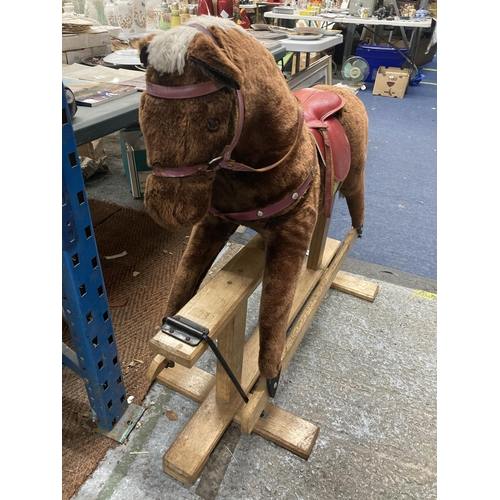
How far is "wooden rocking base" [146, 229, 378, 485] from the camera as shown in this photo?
0.71 m

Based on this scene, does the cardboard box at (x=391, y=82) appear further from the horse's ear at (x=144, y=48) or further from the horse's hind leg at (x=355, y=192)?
the horse's ear at (x=144, y=48)

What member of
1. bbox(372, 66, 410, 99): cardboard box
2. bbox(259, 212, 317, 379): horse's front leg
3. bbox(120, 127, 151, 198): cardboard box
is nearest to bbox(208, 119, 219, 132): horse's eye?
bbox(259, 212, 317, 379): horse's front leg

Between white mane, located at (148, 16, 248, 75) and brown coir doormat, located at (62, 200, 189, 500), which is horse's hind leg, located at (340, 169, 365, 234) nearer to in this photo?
white mane, located at (148, 16, 248, 75)

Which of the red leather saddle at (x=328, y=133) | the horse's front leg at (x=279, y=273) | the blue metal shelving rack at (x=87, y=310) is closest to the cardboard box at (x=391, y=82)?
the red leather saddle at (x=328, y=133)

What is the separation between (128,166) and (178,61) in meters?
1.58

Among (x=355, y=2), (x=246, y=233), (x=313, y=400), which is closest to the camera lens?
(x=313, y=400)

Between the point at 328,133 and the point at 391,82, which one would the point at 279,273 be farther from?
the point at 391,82

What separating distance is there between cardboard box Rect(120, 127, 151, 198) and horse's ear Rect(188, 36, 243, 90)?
4.54 ft

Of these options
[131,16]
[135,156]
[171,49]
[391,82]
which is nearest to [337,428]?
[171,49]

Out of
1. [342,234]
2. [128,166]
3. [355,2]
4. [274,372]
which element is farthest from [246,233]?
[355,2]

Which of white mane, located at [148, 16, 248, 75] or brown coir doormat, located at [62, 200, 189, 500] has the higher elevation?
white mane, located at [148, 16, 248, 75]

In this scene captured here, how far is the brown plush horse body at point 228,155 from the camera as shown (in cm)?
49

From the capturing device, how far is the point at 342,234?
1.84 m

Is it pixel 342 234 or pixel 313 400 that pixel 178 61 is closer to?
pixel 313 400
